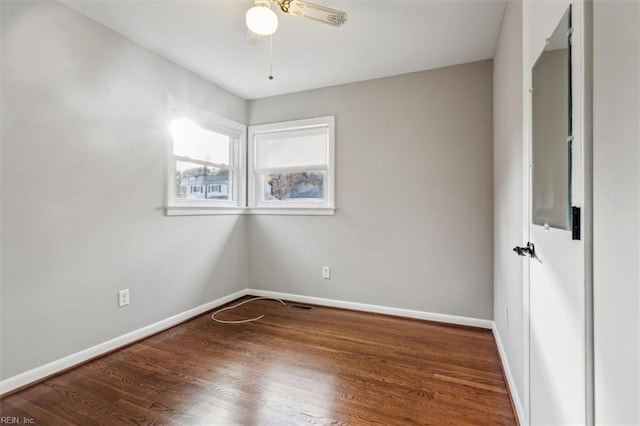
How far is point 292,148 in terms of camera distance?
11.9 ft

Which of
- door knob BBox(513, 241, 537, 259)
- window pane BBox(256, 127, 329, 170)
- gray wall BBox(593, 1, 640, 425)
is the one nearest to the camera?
gray wall BBox(593, 1, 640, 425)

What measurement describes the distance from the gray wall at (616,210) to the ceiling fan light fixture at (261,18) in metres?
1.50

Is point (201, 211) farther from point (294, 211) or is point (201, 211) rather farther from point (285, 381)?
point (285, 381)

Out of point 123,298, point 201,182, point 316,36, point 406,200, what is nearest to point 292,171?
point 201,182

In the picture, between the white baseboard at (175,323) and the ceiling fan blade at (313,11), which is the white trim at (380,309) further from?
the ceiling fan blade at (313,11)

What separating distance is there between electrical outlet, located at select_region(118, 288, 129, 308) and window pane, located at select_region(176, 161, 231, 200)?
0.98 meters

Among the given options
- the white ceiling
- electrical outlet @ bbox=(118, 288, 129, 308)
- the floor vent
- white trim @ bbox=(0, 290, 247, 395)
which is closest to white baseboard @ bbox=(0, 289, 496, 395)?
white trim @ bbox=(0, 290, 247, 395)

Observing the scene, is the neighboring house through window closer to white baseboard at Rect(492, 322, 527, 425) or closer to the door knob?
white baseboard at Rect(492, 322, 527, 425)

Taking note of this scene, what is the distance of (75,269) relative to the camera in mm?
2107

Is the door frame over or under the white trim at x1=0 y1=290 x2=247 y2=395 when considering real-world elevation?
over

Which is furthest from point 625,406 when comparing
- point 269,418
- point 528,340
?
point 269,418

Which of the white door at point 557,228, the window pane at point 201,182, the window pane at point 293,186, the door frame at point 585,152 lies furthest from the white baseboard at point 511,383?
the window pane at point 201,182

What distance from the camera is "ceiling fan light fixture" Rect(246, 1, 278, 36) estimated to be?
5.52ft

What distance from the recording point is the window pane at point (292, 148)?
3467mm
